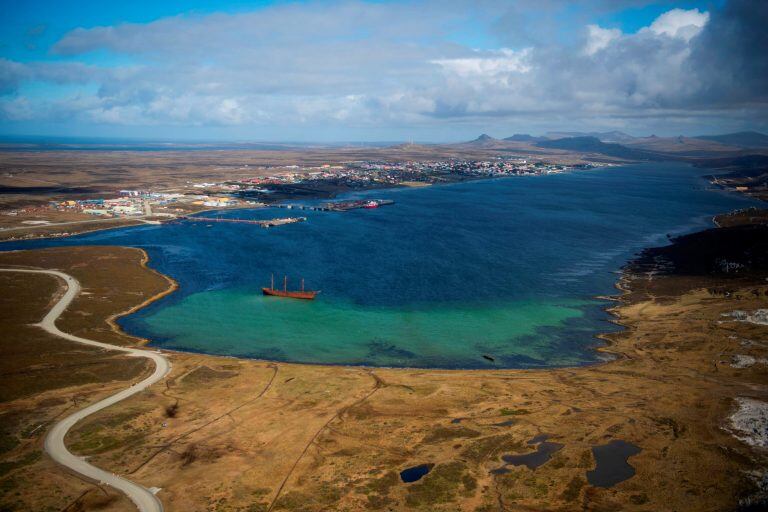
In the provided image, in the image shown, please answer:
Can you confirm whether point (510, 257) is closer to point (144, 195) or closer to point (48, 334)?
point (48, 334)

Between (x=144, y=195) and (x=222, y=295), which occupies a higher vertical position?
(x=144, y=195)

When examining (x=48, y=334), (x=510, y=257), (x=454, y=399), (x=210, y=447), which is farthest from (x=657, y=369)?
(x=48, y=334)

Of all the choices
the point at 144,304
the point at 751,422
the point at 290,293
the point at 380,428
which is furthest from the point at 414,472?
the point at 144,304

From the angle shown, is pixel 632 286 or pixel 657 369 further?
pixel 632 286

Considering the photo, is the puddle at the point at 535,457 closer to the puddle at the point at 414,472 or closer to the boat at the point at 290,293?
the puddle at the point at 414,472

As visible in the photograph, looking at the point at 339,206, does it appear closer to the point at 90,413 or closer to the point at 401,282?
the point at 401,282

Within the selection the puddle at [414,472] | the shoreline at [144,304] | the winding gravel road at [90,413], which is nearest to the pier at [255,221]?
the shoreline at [144,304]

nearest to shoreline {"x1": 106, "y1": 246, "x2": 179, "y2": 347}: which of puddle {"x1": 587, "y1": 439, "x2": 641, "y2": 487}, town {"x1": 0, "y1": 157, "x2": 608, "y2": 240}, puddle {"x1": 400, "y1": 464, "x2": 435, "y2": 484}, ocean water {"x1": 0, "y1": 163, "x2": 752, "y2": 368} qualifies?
ocean water {"x1": 0, "y1": 163, "x2": 752, "y2": 368}
